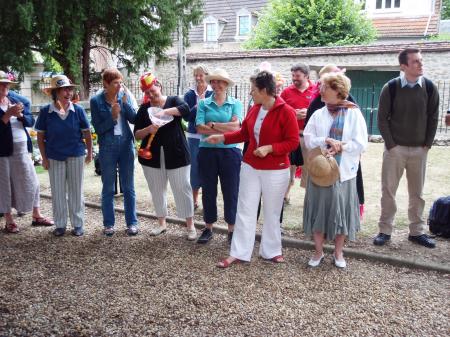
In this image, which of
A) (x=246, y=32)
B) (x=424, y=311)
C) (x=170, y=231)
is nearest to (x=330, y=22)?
(x=246, y=32)

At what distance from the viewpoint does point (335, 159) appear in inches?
166

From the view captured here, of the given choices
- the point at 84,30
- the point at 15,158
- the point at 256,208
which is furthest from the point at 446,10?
the point at 15,158

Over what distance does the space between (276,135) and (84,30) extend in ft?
35.9

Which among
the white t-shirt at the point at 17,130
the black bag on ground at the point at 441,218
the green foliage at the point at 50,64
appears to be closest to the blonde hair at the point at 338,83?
the black bag on ground at the point at 441,218

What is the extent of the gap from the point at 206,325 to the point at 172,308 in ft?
1.27

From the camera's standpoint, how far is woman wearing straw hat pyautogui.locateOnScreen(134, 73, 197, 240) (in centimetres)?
495

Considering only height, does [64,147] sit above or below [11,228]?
above

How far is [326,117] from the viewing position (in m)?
4.29

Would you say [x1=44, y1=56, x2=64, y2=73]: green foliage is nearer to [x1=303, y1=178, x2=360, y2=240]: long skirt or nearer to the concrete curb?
the concrete curb

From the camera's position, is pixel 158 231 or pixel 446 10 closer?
pixel 158 231

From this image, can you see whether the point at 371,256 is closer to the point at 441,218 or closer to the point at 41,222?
the point at 441,218

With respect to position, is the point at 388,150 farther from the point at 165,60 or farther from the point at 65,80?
the point at 165,60

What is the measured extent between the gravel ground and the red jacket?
106 centimetres

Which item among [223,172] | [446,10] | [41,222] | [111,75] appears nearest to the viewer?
[223,172]
